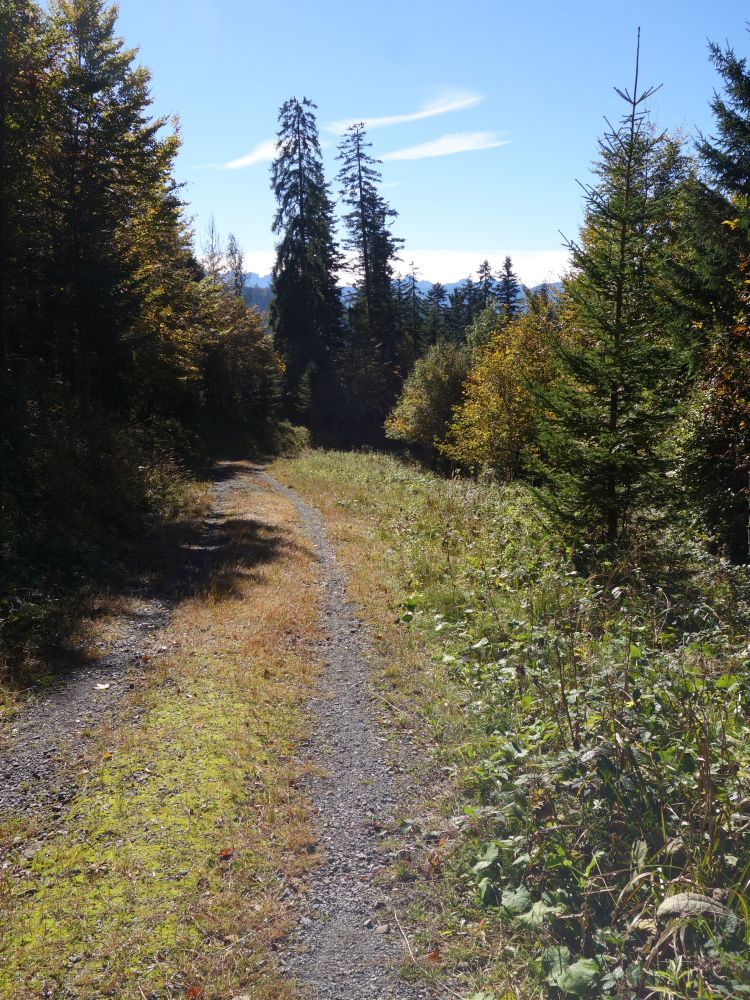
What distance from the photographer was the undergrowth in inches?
123

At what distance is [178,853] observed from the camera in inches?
181

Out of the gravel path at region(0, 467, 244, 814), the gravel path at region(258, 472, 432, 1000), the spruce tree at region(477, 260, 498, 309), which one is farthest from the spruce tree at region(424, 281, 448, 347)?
the gravel path at region(258, 472, 432, 1000)

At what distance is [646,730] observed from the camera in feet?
14.1

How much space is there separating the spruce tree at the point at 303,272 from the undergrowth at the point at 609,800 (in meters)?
42.8

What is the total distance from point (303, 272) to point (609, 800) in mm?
47608

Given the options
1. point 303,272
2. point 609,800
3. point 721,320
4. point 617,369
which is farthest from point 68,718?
point 303,272

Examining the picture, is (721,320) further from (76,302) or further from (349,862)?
(76,302)

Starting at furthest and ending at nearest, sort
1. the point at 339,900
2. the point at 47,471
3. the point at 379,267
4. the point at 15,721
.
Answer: the point at 379,267, the point at 47,471, the point at 15,721, the point at 339,900

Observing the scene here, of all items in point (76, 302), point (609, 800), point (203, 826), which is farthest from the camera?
point (76, 302)

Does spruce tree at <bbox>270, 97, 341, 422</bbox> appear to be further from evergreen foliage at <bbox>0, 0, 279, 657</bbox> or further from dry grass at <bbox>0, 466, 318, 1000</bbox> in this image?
dry grass at <bbox>0, 466, 318, 1000</bbox>

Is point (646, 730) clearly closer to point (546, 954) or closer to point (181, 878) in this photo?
point (546, 954)

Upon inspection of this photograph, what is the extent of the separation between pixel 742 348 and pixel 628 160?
3.38m

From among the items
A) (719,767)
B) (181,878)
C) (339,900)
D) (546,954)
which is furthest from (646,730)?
(181,878)

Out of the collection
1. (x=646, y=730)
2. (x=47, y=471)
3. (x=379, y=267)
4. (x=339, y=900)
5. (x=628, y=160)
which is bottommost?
(x=339, y=900)
